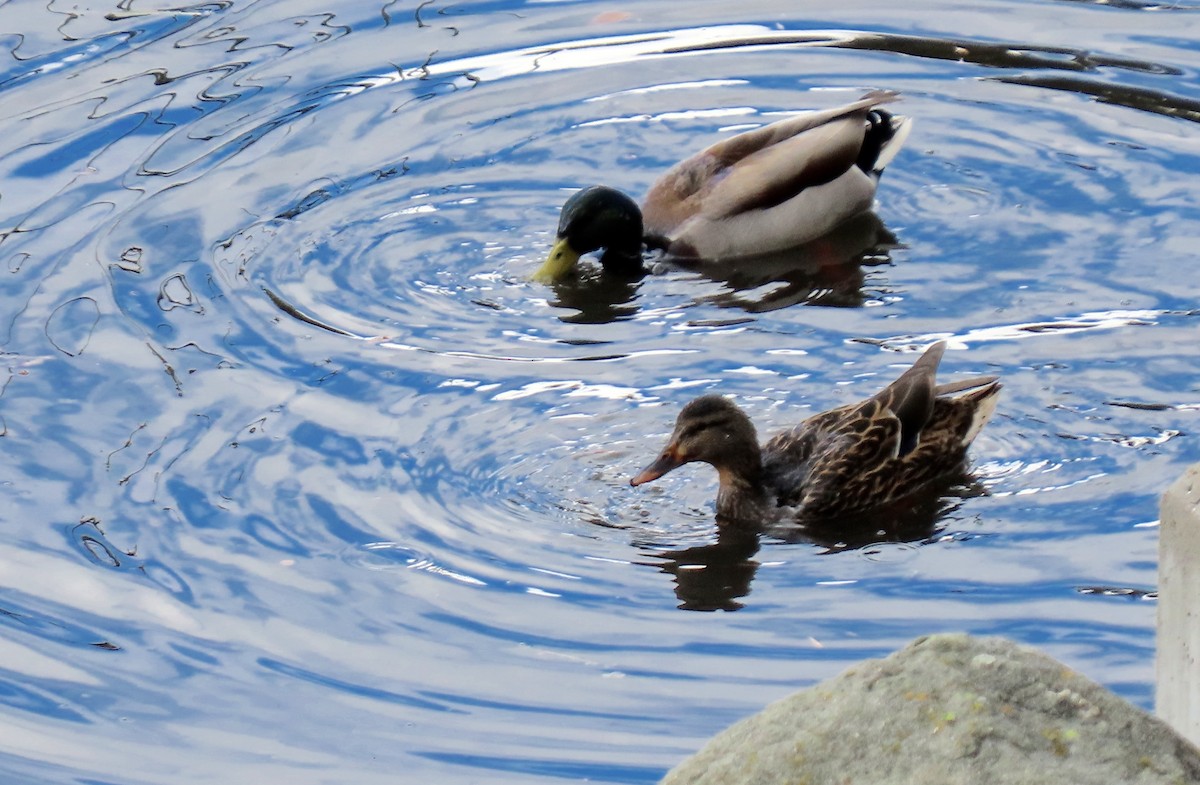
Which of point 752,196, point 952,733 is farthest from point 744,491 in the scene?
point 952,733

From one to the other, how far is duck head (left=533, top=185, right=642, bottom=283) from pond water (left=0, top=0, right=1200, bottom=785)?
201 mm

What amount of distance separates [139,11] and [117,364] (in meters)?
5.14

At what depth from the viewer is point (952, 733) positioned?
10.8ft

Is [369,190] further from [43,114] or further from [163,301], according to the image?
[43,114]

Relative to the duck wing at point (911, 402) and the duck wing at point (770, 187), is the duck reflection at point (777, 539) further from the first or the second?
the duck wing at point (770, 187)

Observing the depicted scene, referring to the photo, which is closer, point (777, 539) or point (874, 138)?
point (777, 539)

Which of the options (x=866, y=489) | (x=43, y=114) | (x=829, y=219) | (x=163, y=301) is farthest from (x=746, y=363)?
(x=43, y=114)

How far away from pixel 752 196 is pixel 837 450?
321cm

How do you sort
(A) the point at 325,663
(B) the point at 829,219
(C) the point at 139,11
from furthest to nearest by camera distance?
1. (C) the point at 139,11
2. (B) the point at 829,219
3. (A) the point at 325,663

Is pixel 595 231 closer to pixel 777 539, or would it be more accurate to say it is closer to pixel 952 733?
pixel 777 539

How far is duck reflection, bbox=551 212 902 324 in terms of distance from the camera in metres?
9.05

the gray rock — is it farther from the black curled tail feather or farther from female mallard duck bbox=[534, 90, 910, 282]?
the black curled tail feather

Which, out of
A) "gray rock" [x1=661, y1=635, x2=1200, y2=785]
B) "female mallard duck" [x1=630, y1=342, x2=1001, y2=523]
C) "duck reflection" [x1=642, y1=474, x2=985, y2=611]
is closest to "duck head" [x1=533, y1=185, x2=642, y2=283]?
"female mallard duck" [x1=630, y1=342, x2=1001, y2=523]

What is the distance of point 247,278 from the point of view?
9148 millimetres
